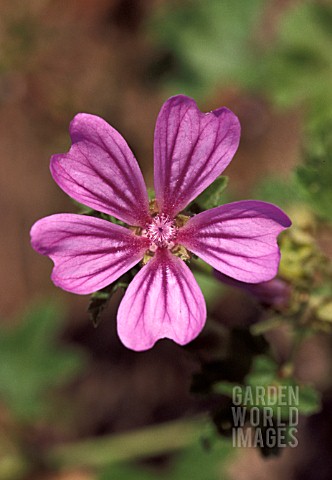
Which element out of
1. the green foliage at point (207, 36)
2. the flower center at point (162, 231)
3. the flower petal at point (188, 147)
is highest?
the green foliage at point (207, 36)

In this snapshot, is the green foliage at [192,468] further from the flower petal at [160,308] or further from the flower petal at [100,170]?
the flower petal at [100,170]

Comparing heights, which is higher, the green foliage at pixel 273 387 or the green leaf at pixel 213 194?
the green leaf at pixel 213 194

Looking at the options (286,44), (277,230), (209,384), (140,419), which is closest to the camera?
(277,230)

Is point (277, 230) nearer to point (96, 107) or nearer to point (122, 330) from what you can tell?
point (122, 330)

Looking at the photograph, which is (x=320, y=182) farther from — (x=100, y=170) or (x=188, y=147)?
(x=100, y=170)

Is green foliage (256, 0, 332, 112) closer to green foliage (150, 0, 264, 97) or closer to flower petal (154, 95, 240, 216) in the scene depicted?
green foliage (150, 0, 264, 97)

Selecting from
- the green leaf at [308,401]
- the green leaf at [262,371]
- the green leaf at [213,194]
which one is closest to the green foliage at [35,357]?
the green leaf at [262,371]

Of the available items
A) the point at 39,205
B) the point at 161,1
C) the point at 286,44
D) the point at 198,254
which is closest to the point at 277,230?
the point at 198,254

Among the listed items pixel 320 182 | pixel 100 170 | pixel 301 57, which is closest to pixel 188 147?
pixel 100 170
